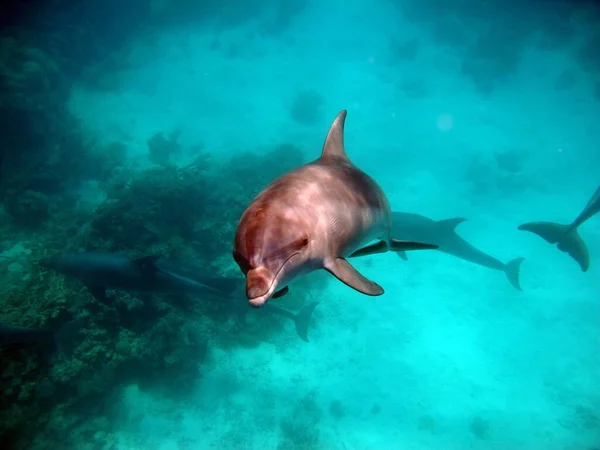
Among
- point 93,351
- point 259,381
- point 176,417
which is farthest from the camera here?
point 259,381

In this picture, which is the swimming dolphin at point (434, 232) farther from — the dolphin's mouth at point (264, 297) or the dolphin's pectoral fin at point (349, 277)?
the dolphin's mouth at point (264, 297)

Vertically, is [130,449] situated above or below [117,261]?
below

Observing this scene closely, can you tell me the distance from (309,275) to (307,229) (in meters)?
11.5

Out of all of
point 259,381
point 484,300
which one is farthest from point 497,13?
point 259,381

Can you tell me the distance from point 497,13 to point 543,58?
7.16 metres

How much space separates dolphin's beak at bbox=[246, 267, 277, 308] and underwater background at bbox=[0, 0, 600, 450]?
6.27 m

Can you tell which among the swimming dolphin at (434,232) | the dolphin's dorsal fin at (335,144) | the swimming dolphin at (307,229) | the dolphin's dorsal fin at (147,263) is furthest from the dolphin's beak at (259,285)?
the swimming dolphin at (434,232)

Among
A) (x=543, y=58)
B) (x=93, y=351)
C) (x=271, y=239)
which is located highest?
(x=543, y=58)

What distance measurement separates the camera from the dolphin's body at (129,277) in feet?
21.0

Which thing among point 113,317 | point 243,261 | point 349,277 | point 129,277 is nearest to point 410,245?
point 349,277

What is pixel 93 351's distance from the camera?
23.1 ft

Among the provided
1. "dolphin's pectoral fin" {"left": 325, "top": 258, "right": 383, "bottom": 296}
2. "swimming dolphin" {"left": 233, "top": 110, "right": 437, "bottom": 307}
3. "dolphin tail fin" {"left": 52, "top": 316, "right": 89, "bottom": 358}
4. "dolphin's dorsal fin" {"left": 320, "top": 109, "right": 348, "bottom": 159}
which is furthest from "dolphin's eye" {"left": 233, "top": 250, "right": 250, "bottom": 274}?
"dolphin tail fin" {"left": 52, "top": 316, "right": 89, "bottom": 358}

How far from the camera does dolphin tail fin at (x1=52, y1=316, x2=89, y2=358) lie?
633 centimetres

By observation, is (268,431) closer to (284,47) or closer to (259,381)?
(259,381)
